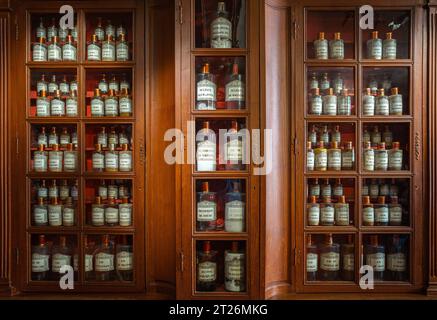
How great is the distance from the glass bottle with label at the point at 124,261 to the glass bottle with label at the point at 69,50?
105 centimetres

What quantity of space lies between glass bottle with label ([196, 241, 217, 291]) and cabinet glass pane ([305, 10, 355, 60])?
123 cm

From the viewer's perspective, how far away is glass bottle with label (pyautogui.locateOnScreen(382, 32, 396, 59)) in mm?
2002

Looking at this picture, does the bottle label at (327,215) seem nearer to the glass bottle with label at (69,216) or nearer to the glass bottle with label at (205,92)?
the glass bottle with label at (205,92)

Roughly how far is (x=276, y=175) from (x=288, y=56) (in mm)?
659

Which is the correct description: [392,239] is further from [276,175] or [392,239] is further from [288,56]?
[288,56]

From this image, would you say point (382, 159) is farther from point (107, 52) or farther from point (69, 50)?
point (69, 50)

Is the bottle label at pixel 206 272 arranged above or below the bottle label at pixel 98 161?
below

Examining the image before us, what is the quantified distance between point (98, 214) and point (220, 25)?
124 cm

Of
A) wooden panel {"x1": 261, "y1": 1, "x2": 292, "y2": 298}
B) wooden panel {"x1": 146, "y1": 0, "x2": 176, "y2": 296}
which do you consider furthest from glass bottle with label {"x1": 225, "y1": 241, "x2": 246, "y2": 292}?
wooden panel {"x1": 146, "y1": 0, "x2": 176, "y2": 296}

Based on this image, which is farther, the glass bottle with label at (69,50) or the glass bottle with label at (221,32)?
the glass bottle with label at (69,50)

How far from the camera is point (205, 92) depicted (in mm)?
1908

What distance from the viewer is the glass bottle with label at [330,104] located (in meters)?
2.00

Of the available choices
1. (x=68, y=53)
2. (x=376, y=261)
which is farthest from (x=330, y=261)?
(x=68, y=53)

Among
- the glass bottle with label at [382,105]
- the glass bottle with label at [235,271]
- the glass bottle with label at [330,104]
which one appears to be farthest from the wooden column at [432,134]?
the glass bottle with label at [235,271]
